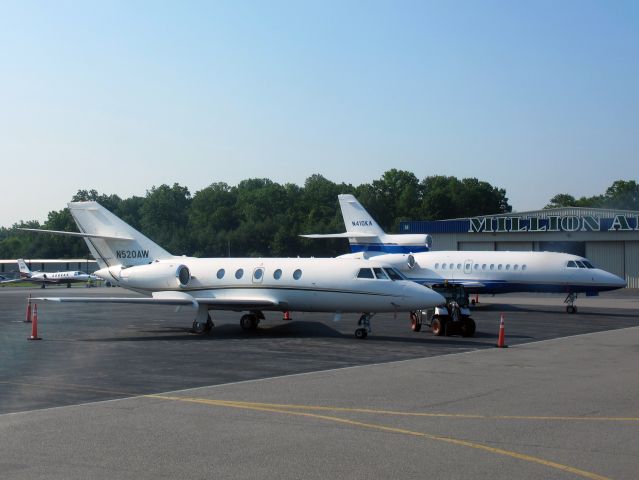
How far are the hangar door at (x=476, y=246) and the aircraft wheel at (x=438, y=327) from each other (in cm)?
3690

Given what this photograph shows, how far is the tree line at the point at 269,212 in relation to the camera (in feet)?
255

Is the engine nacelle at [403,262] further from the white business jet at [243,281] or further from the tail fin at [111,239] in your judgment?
the tail fin at [111,239]

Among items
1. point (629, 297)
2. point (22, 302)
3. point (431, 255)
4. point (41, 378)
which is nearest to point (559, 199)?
point (629, 297)

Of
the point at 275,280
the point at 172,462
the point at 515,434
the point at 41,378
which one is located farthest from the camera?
the point at 275,280

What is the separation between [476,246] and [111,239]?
39003 millimetres

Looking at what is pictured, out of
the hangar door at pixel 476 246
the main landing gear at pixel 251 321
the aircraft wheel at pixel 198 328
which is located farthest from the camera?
the hangar door at pixel 476 246

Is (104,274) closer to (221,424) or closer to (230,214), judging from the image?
(221,424)

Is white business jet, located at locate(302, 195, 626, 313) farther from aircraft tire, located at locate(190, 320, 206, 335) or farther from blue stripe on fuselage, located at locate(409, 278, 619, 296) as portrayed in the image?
aircraft tire, located at locate(190, 320, 206, 335)

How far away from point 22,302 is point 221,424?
3875 cm

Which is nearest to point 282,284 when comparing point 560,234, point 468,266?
point 468,266

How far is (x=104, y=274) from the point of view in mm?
29359

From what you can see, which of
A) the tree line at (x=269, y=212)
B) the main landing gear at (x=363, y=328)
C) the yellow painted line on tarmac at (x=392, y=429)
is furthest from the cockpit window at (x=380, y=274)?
the tree line at (x=269, y=212)

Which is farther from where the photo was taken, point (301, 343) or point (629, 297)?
point (629, 297)

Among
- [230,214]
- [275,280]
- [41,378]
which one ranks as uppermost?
[230,214]
